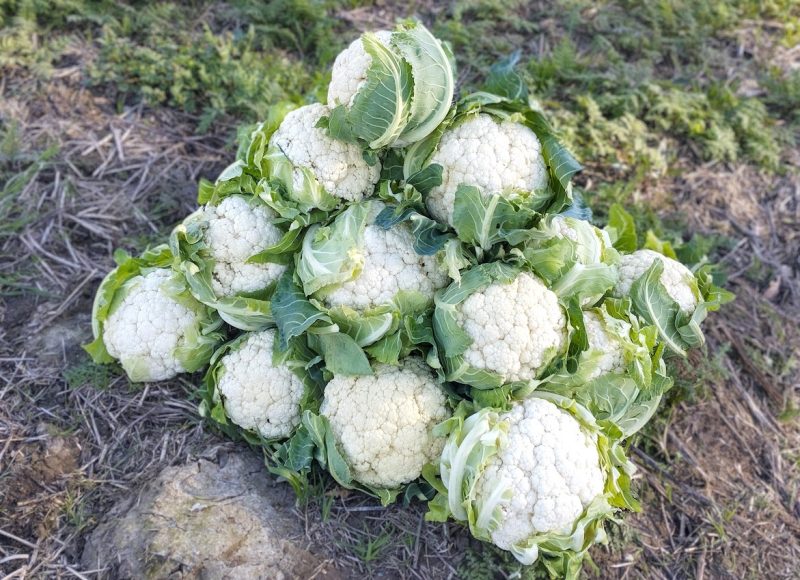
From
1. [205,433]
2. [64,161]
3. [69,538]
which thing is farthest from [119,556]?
[64,161]

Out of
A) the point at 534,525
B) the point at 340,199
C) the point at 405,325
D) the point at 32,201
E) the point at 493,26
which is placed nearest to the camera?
the point at 534,525

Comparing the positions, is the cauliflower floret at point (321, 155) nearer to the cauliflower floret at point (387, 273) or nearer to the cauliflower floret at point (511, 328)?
the cauliflower floret at point (387, 273)

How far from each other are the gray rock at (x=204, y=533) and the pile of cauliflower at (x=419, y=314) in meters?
0.20

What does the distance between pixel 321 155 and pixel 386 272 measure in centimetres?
63

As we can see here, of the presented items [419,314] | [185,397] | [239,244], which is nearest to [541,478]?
[419,314]

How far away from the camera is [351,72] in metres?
3.08

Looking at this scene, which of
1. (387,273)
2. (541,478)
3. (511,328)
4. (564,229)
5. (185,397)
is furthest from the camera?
(185,397)

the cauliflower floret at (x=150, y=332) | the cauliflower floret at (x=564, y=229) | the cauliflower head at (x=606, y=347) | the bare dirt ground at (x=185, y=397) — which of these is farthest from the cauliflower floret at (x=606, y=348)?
the cauliflower floret at (x=150, y=332)

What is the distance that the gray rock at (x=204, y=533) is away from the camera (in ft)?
9.34

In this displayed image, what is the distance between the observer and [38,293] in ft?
12.3

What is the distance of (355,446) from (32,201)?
260 centimetres

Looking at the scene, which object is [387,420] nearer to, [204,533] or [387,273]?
[387,273]

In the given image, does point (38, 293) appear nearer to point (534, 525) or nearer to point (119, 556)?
point (119, 556)

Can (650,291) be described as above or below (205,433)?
above
